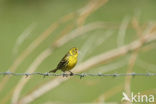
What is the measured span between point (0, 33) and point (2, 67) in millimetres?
4628

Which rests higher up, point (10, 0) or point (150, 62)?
point (10, 0)

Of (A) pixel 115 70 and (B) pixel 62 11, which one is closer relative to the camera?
(A) pixel 115 70

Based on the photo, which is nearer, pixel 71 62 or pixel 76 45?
pixel 71 62

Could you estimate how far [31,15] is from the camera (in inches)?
822

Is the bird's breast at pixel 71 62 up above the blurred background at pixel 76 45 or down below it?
below

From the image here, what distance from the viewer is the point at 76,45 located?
51.6 feet

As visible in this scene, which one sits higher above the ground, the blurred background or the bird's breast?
the blurred background

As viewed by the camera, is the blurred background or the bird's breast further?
the blurred background

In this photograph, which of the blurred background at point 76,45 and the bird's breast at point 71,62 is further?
the blurred background at point 76,45

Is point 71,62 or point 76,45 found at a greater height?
point 76,45

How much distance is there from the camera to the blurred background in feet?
27.5

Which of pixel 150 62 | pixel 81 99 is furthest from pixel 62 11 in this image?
pixel 81 99

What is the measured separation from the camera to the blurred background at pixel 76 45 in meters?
8.38

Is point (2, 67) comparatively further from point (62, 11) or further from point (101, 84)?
point (62, 11)
